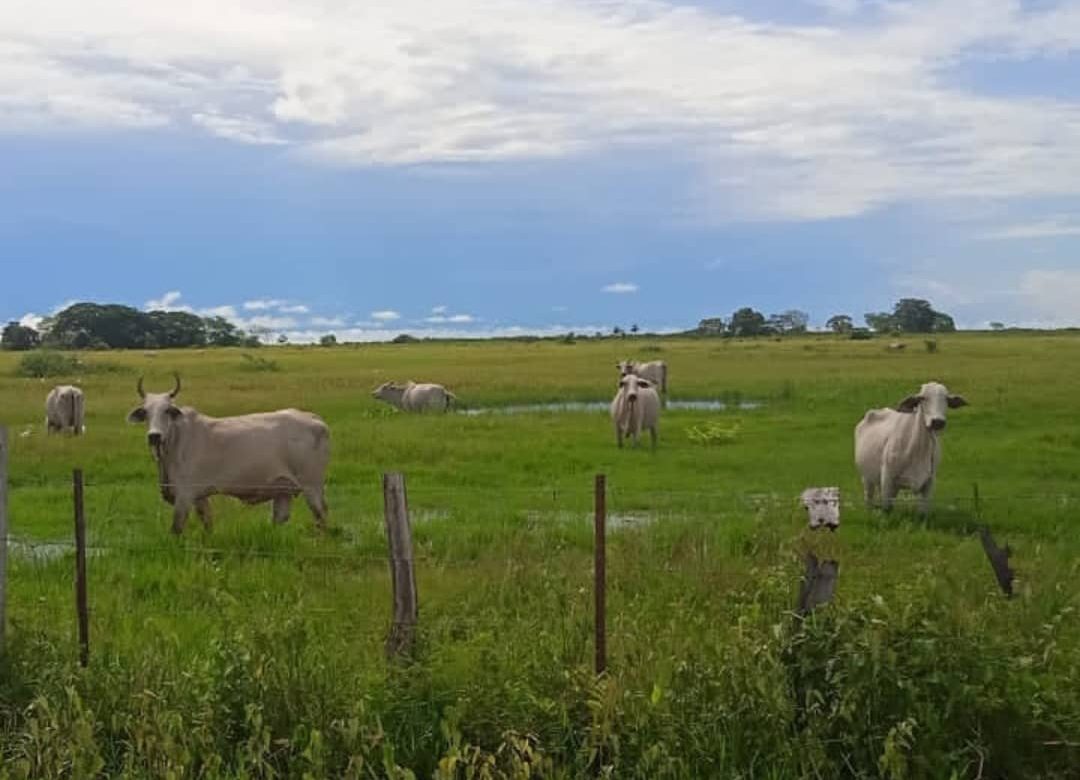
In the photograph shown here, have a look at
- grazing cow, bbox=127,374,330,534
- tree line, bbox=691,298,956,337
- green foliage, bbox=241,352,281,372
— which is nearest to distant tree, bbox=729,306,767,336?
tree line, bbox=691,298,956,337

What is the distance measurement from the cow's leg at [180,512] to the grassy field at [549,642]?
17cm

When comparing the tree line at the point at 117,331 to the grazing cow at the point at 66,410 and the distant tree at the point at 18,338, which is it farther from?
the grazing cow at the point at 66,410

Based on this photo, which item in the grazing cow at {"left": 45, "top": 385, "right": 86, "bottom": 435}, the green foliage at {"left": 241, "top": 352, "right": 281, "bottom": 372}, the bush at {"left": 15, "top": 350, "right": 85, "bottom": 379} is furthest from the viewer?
the green foliage at {"left": 241, "top": 352, "right": 281, "bottom": 372}

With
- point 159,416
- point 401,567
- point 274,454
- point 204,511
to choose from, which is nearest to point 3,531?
point 401,567

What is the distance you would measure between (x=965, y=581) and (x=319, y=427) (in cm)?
822

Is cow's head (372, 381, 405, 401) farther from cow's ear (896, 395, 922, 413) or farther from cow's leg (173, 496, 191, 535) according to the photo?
cow's leg (173, 496, 191, 535)

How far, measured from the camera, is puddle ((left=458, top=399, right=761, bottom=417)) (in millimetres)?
30602

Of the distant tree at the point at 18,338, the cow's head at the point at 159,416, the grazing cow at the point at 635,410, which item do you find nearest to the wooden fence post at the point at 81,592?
the cow's head at the point at 159,416

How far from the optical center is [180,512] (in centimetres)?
1299

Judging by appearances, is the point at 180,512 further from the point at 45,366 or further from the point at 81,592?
the point at 45,366

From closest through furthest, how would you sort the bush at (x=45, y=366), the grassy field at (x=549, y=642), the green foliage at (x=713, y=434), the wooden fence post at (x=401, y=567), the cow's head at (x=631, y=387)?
1. the grassy field at (x=549, y=642)
2. the wooden fence post at (x=401, y=567)
3. the cow's head at (x=631, y=387)
4. the green foliage at (x=713, y=434)
5. the bush at (x=45, y=366)

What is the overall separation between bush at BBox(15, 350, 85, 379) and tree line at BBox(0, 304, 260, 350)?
57.3 meters

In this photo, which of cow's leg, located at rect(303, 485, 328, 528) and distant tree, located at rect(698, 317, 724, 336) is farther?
distant tree, located at rect(698, 317, 724, 336)

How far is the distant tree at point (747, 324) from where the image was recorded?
127m
